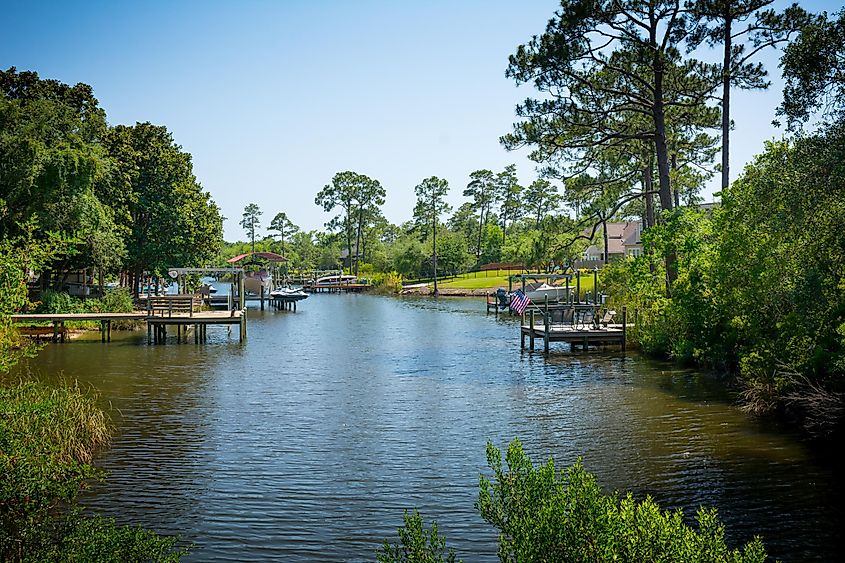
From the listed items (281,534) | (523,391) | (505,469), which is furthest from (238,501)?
(523,391)

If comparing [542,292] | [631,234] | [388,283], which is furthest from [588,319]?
[631,234]

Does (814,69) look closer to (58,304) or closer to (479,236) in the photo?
(58,304)

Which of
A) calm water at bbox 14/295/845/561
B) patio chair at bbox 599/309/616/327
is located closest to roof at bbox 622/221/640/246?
patio chair at bbox 599/309/616/327

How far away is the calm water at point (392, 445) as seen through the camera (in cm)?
1092

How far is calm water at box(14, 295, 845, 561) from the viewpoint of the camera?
35.8 ft

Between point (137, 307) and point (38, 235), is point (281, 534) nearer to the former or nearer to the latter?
point (38, 235)

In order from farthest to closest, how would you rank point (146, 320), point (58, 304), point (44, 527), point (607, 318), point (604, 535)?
point (58, 304) → point (146, 320) → point (607, 318) → point (44, 527) → point (604, 535)

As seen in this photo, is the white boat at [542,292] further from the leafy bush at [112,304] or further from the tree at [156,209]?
the leafy bush at [112,304]

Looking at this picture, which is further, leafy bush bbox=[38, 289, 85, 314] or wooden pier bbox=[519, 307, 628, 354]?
leafy bush bbox=[38, 289, 85, 314]

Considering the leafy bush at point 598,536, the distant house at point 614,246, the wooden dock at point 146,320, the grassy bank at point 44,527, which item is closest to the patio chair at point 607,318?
the wooden dock at point 146,320

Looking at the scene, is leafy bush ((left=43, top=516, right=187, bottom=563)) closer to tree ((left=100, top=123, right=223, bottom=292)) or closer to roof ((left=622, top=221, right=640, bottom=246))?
tree ((left=100, top=123, right=223, bottom=292))

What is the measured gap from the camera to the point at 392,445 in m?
15.7

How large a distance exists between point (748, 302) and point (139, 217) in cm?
3726

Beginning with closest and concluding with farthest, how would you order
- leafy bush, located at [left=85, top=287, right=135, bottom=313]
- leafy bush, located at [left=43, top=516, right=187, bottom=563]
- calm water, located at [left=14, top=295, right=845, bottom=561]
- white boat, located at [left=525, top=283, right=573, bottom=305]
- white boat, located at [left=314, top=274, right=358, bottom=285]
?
1. leafy bush, located at [left=43, top=516, right=187, bottom=563]
2. calm water, located at [left=14, top=295, right=845, bottom=561]
3. leafy bush, located at [left=85, top=287, right=135, bottom=313]
4. white boat, located at [left=525, top=283, right=573, bottom=305]
5. white boat, located at [left=314, top=274, right=358, bottom=285]
